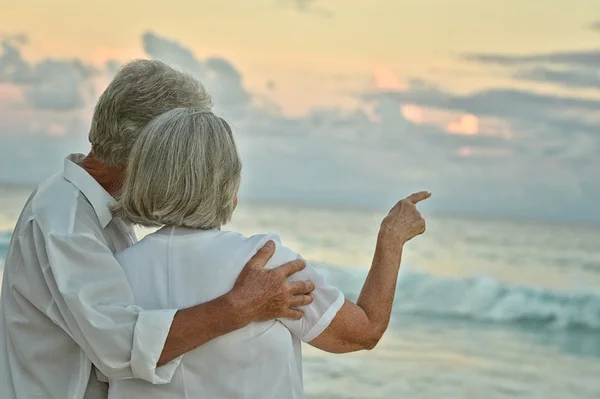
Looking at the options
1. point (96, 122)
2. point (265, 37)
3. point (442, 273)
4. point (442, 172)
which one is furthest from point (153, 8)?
point (96, 122)

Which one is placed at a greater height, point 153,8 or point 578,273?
point 153,8

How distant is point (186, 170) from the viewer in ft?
7.44

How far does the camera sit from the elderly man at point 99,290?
7.50 ft

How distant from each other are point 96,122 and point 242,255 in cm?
58

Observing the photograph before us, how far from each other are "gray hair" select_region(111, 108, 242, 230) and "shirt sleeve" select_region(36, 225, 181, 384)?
6.4 inches

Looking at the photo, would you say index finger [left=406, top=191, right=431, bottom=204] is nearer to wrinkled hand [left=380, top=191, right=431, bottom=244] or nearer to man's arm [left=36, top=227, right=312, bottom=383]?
wrinkled hand [left=380, top=191, right=431, bottom=244]

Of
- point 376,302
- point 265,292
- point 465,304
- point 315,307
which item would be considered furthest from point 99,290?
point 465,304

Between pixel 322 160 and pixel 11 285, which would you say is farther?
pixel 322 160

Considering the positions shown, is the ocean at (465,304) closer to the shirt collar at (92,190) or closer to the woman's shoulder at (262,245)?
the shirt collar at (92,190)

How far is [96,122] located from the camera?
8.58 ft

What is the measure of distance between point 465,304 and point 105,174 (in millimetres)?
13049

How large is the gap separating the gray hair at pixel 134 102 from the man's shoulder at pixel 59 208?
130 mm

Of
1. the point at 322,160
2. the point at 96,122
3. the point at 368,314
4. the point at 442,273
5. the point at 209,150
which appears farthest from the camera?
the point at 322,160

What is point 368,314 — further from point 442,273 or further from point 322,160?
point 322,160
